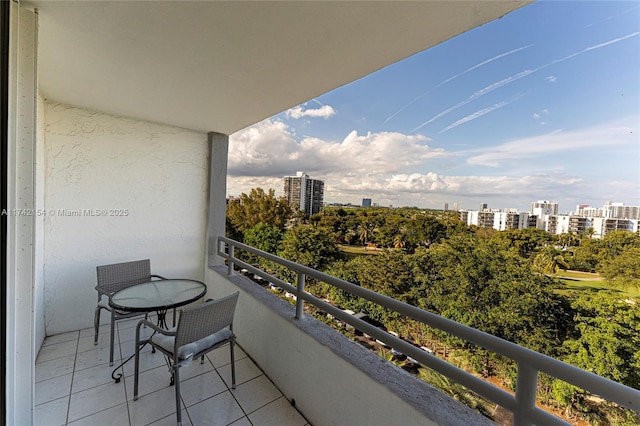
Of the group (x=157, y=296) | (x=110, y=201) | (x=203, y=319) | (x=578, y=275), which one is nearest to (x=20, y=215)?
(x=203, y=319)

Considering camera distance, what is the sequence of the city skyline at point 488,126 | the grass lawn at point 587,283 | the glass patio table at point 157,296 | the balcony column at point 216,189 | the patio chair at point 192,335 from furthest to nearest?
the city skyline at point 488,126 → the grass lawn at point 587,283 → the balcony column at point 216,189 → the glass patio table at point 157,296 → the patio chair at point 192,335

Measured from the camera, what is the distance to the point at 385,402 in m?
1.27

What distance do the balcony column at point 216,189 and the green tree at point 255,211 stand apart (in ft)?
62.6

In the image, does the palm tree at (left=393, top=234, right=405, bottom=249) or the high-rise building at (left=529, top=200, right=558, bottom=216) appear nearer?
the high-rise building at (left=529, top=200, right=558, bottom=216)

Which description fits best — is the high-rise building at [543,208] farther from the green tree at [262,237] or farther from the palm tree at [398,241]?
the green tree at [262,237]

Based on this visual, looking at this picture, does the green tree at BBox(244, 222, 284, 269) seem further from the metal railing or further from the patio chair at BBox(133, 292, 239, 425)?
the metal railing

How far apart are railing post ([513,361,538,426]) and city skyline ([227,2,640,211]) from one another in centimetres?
1234

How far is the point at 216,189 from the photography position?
136 inches

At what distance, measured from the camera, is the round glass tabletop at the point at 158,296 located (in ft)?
6.69

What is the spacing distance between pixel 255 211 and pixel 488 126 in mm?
19677

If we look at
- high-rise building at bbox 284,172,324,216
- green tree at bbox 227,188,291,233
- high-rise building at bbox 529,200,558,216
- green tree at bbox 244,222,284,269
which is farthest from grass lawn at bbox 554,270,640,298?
green tree at bbox 227,188,291,233

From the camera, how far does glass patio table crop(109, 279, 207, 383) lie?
6.66 ft

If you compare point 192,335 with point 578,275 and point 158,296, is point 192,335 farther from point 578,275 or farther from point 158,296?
point 578,275

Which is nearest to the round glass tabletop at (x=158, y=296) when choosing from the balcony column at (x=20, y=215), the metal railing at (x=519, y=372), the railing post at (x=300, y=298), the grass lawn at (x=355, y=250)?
the balcony column at (x=20, y=215)
